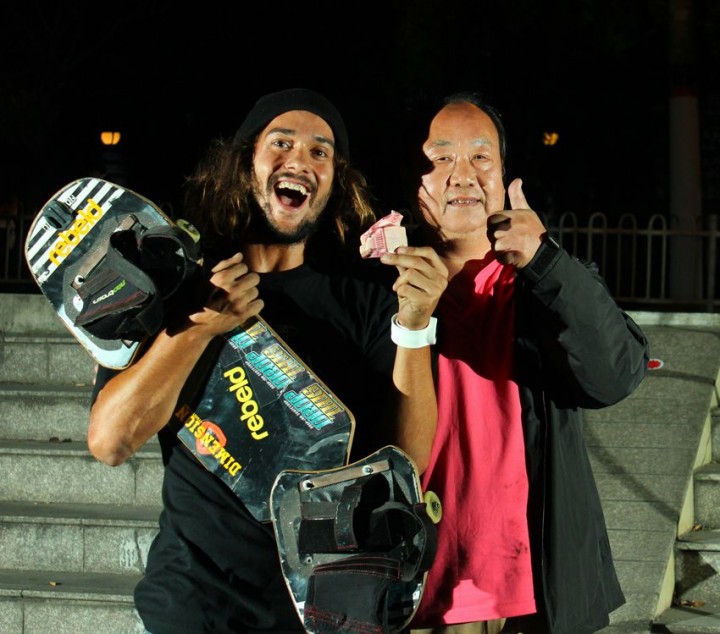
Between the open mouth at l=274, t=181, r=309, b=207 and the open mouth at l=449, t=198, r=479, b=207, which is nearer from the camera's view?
the open mouth at l=274, t=181, r=309, b=207

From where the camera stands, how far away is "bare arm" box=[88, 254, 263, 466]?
2.58m

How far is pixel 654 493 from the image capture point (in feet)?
17.0

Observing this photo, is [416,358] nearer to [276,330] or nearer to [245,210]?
[276,330]

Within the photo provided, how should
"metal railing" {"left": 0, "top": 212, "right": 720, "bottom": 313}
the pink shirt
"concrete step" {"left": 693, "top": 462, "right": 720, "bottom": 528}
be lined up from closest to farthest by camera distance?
the pink shirt, "concrete step" {"left": 693, "top": 462, "right": 720, "bottom": 528}, "metal railing" {"left": 0, "top": 212, "right": 720, "bottom": 313}

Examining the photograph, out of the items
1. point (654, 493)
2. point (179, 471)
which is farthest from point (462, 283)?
point (654, 493)

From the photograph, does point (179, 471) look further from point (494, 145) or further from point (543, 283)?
point (494, 145)

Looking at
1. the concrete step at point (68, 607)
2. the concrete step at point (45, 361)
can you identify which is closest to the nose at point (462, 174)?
the concrete step at point (68, 607)

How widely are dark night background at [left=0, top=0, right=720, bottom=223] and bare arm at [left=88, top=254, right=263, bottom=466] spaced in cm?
1083

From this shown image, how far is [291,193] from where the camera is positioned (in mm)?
3020

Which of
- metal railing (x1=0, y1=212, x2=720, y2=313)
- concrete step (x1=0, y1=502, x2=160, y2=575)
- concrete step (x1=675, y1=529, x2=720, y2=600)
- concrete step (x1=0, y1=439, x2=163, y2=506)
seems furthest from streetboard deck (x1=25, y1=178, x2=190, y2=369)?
metal railing (x1=0, y1=212, x2=720, y2=313)

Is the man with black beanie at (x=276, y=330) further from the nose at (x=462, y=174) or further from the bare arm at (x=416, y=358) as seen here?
the nose at (x=462, y=174)

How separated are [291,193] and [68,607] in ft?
9.42

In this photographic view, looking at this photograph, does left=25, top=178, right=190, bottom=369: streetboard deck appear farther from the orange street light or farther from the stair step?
the orange street light

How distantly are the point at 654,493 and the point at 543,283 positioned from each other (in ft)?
9.27
